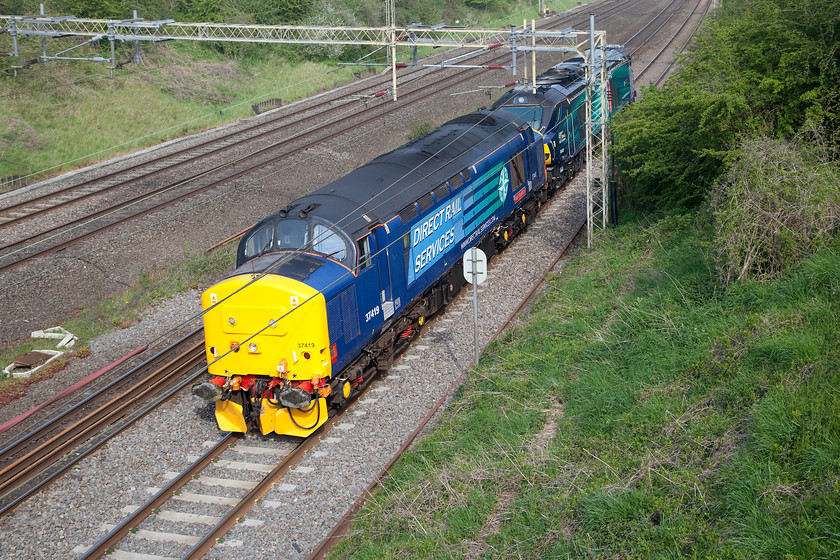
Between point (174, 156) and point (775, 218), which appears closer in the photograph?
point (775, 218)

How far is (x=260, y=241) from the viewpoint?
13.2 metres

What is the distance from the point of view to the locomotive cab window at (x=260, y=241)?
13133 mm

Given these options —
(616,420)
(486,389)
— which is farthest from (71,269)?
(616,420)

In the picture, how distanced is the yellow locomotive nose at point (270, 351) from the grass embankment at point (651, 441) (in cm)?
191

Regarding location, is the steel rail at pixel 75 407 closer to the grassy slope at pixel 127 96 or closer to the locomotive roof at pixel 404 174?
the locomotive roof at pixel 404 174

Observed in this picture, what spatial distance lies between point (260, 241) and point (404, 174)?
12.5ft

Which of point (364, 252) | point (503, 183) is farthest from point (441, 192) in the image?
point (503, 183)

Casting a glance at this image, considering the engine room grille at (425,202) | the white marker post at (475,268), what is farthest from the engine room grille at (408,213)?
the white marker post at (475,268)

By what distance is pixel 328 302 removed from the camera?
39.0 feet

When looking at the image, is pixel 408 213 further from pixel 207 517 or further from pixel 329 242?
pixel 207 517

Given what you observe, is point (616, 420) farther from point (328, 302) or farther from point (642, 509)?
point (328, 302)

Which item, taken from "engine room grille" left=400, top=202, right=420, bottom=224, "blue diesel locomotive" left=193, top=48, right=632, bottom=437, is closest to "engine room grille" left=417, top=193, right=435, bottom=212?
"blue diesel locomotive" left=193, top=48, right=632, bottom=437

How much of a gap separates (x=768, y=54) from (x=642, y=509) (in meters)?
11.6

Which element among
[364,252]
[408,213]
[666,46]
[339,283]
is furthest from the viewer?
[666,46]
